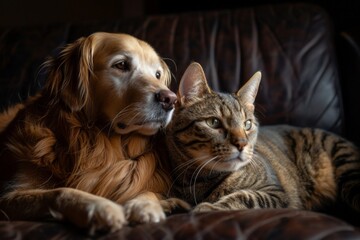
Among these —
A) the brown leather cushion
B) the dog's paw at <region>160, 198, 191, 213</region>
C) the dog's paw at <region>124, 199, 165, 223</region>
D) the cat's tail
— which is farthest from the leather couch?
the brown leather cushion

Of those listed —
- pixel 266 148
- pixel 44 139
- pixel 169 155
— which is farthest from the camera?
pixel 266 148

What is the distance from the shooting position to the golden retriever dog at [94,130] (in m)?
1.43

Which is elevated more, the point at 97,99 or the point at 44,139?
the point at 97,99

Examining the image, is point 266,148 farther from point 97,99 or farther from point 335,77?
point 97,99

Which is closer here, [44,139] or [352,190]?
[44,139]

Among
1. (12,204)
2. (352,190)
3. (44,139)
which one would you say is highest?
(44,139)

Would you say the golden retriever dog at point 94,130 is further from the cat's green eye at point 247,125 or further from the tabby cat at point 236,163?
the cat's green eye at point 247,125

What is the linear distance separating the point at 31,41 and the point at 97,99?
35.8 inches

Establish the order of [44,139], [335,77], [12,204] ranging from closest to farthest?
[12,204], [44,139], [335,77]

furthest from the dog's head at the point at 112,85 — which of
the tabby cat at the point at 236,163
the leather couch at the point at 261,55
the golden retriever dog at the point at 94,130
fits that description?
the leather couch at the point at 261,55

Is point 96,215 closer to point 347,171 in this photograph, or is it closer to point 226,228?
point 226,228

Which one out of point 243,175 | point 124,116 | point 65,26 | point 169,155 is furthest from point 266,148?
point 65,26

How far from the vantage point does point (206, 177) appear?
59.7 inches

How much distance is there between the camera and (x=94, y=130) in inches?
58.5
